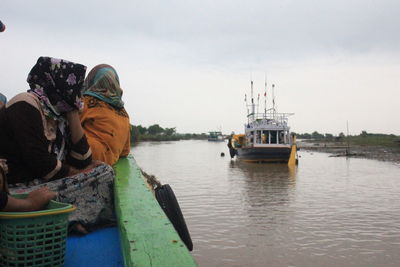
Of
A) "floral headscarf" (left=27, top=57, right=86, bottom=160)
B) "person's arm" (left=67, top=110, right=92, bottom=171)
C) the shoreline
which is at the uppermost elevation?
"floral headscarf" (left=27, top=57, right=86, bottom=160)

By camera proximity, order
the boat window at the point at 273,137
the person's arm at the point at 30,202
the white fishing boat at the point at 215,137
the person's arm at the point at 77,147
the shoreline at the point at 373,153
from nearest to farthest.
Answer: the person's arm at the point at 30,202 < the person's arm at the point at 77,147 < the boat window at the point at 273,137 < the shoreline at the point at 373,153 < the white fishing boat at the point at 215,137

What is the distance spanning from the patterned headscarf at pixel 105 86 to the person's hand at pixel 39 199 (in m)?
1.18

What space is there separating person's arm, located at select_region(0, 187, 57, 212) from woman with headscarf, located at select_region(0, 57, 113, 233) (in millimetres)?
254

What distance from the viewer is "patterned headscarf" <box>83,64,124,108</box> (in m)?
2.79

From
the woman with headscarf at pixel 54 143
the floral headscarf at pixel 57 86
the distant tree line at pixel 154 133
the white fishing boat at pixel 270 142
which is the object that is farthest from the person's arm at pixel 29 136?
the distant tree line at pixel 154 133

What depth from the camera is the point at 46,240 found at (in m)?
1.51

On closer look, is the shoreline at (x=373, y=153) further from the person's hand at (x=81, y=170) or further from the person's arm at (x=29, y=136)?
the person's arm at (x=29, y=136)

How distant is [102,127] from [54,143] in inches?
23.9

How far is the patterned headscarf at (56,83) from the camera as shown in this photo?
2.02 meters

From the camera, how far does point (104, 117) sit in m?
2.70

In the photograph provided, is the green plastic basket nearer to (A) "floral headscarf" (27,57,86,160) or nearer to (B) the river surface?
(A) "floral headscarf" (27,57,86,160)

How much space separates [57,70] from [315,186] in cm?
1292

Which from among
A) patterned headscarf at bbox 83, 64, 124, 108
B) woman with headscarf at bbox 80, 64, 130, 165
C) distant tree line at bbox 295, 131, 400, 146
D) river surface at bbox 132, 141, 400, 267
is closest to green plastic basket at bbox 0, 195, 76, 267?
woman with headscarf at bbox 80, 64, 130, 165

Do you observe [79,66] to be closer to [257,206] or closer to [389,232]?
[389,232]
